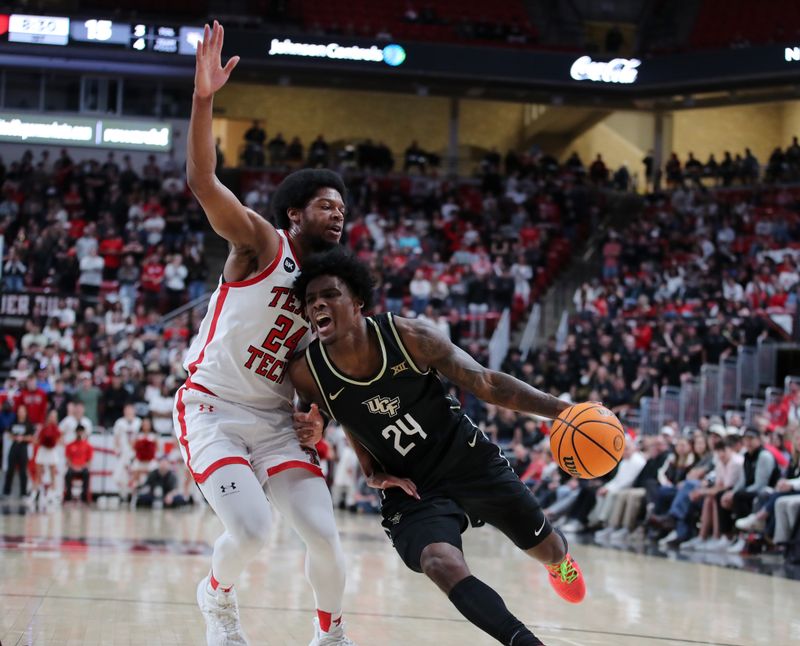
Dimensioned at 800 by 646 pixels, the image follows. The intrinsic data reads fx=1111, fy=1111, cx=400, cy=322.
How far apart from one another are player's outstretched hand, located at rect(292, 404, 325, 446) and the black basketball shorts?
17.7 inches

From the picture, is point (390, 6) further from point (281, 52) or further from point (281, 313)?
point (281, 313)

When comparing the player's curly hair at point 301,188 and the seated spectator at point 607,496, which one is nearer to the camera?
the player's curly hair at point 301,188

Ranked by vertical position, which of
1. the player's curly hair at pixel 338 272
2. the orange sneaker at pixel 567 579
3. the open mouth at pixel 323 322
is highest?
the player's curly hair at pixel 338 272

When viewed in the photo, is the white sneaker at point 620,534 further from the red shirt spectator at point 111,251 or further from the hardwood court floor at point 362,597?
the red shirt spectator at point 111,251

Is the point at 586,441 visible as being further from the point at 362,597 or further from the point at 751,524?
the point at 751,524

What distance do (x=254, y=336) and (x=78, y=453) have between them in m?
11.8

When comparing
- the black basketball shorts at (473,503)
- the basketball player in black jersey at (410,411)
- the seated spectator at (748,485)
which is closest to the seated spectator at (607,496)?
the seated spectator at (748,485)

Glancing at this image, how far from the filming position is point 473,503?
17.5 ft

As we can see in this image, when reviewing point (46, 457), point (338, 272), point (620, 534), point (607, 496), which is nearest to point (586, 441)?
point (338, 272)

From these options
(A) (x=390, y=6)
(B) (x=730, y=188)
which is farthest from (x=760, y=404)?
(A) (x=390, y=6)

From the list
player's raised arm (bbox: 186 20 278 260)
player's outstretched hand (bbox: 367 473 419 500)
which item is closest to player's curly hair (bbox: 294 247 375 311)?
player's raised arm (bbox: 186 20 278 260)

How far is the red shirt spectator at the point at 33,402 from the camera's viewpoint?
1672 cm

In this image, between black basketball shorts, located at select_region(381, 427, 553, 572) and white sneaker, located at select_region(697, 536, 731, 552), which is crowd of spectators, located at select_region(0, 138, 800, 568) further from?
black basketball shorts, located at select_region(381, 427, 553, 572)

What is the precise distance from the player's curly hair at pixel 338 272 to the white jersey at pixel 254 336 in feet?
0.37
